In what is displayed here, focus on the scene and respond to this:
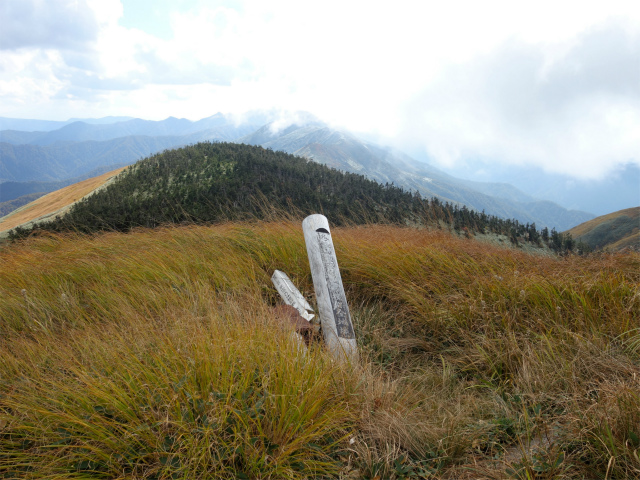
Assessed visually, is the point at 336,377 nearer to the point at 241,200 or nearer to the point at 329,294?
the point at 329,294

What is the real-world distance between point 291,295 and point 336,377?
5.55 feet

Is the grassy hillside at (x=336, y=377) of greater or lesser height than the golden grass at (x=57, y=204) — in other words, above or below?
below

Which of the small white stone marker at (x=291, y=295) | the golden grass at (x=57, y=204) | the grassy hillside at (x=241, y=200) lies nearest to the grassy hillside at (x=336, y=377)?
the small white stone marker at (x=291, y=295)

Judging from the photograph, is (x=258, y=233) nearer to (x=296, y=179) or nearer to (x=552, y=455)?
(x=552, y=455)

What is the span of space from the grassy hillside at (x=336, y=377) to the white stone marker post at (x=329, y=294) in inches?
12.7

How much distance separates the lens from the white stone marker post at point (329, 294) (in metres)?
3.08

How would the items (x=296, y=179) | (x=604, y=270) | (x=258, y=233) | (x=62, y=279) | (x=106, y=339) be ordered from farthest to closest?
(x=296, y=179) < (x=258, y=233) < (x=62, y=279) < (x=604, y=270) < (x=106, y=339)

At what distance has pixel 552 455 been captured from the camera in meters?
1.69

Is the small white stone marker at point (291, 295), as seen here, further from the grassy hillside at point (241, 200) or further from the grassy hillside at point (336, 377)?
the grassy hillside at point (241, 200)

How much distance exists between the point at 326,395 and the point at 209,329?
112cm

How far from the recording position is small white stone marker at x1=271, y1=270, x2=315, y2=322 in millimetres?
3604

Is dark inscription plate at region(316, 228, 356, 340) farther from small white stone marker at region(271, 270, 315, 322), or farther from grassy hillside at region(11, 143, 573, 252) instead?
grassy hillside at region(11, 143, 573, 252)

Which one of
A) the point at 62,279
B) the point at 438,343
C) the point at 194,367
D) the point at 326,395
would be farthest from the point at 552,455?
the point at 62,279

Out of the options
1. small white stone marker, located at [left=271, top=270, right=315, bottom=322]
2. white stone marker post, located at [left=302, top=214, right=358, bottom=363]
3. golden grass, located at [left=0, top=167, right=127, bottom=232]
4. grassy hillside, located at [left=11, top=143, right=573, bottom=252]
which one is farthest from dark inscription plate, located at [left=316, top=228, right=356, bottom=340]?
golden grass, located at [left=0, top=167, right=127, bottom=232]
